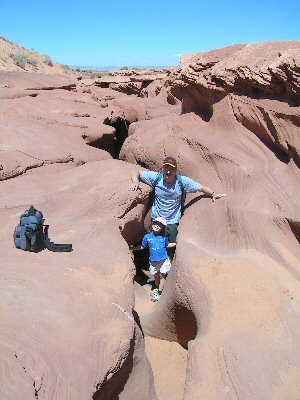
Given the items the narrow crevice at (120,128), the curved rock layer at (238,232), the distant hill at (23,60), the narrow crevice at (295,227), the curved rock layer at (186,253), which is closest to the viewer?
the curved rock layer at (186,253)

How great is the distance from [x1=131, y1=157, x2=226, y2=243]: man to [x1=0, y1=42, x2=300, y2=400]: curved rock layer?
0.14m

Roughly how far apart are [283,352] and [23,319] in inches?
75.2

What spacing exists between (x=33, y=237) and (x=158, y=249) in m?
1.52

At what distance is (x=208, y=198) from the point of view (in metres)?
4.86

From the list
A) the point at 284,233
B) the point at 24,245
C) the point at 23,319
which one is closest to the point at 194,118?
the point at 284,233

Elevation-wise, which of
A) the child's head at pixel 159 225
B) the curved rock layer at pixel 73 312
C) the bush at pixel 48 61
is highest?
the curved rock layer at pixel 73 312

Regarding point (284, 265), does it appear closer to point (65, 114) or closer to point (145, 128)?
point (145, 128)

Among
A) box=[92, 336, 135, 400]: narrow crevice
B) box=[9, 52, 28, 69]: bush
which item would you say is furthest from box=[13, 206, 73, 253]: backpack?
box=[9, 52, 28, 69]: bush

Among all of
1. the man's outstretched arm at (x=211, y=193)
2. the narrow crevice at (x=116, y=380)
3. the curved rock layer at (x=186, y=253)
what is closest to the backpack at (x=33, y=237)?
the curved rock layer at (x=186, y=253)

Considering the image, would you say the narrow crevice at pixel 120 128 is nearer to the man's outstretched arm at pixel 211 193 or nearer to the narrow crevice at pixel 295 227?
the man's outstretched arm at pixel 211 193

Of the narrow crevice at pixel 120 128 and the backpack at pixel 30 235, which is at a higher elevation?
the backpack at pixel 30 235

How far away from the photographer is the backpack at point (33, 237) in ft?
11.7

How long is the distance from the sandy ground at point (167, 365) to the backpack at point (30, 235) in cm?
148

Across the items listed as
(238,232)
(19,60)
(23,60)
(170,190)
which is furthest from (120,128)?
(23,60)
